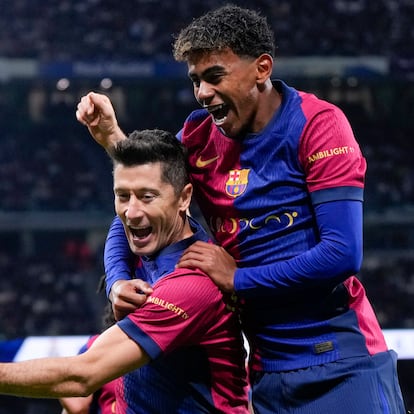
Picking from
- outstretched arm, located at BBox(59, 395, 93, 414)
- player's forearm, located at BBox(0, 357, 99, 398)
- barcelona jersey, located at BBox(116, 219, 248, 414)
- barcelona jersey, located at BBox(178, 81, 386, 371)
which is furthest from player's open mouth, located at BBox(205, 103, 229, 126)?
outstretched arm, located at BBox(59, 395, 93, 414)

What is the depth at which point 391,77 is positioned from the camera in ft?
63.5

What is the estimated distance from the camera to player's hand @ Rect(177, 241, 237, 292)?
2650mm

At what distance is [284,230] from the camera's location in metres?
2.68

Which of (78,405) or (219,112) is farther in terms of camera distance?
(78,405)

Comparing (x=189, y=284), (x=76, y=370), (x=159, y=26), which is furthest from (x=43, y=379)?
(x=159, y=26)

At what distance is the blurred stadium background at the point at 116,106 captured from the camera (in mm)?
17125

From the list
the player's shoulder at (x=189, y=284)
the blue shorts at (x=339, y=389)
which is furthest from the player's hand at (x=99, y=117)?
the blue shorts at (x=339, y=389)

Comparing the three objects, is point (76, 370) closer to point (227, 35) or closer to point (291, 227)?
point (291, 227)

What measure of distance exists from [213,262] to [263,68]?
0.65 meters

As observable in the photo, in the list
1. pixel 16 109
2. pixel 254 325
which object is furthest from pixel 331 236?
pixel 16 109

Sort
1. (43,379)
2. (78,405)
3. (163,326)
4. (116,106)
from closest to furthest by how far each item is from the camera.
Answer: (43,379) < (163,326) < (78,405) < (116,106)

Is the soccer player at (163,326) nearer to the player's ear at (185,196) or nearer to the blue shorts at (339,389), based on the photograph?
the player's ear at (185,196)

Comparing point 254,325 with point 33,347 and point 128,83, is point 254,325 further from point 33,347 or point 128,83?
point 128,83

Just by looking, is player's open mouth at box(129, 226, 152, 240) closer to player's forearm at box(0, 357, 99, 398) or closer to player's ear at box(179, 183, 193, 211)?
player's ear at box(179, 183, 193, 211)
